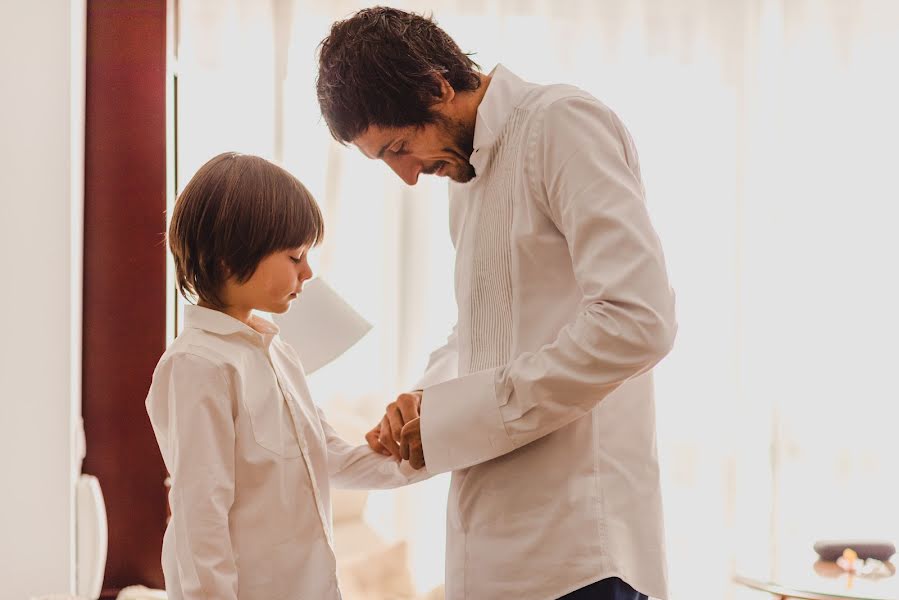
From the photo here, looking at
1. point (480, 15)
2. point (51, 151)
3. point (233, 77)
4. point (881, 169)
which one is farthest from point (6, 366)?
point (881, 169)

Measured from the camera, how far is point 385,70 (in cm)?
118

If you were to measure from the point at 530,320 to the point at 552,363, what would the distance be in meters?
0.13

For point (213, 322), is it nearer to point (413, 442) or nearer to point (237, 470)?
point (237, 470)

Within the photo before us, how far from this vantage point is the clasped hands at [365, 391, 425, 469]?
1157 millimetres

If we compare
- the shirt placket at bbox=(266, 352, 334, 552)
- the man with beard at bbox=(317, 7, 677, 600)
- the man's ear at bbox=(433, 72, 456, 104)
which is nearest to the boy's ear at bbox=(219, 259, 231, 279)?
the shirt placket at bbox=(266, 352, 334, 552)

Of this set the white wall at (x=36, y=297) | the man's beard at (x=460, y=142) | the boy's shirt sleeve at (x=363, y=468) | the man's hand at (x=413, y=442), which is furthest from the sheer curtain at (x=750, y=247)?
the man's hand at (x=413, y=442)

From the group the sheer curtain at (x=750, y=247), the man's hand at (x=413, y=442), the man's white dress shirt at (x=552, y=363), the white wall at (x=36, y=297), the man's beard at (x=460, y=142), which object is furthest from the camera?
the sheer curtain at (x=750, y=247)

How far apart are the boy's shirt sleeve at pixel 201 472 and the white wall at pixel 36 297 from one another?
998mm

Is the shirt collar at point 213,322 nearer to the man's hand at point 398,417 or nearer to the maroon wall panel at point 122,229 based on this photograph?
the man's hand at point 398,417

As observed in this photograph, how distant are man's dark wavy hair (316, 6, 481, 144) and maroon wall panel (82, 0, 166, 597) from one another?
1464 millimetres

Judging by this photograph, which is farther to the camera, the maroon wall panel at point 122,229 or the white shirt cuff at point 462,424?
the maroon wall panel at point 122,229

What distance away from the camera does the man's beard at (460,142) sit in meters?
1.26

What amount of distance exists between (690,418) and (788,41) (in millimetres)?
1540

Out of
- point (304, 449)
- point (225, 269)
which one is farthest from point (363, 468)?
point (225, 269)
